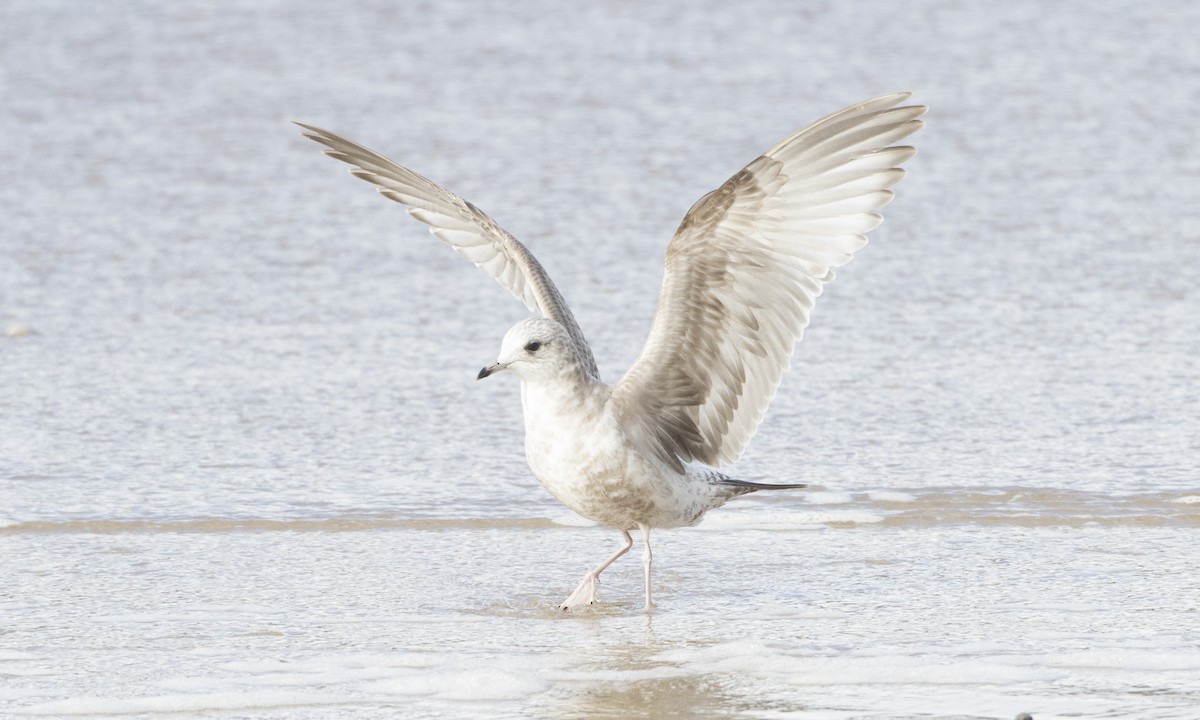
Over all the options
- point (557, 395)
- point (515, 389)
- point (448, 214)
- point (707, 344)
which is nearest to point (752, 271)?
point (707, 344)

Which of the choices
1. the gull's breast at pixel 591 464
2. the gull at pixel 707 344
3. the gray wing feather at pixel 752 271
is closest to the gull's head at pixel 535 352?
the gull at pixel 707 344

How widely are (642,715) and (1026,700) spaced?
0.91 m

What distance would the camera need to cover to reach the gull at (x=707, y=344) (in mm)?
5344

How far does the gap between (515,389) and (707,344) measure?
2164 millimetres

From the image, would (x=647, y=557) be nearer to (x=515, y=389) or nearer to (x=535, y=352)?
(x=535, y=352)

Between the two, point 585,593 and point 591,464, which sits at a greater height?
point 591,464

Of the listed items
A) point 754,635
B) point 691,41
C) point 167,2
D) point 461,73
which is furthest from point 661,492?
point 167,2

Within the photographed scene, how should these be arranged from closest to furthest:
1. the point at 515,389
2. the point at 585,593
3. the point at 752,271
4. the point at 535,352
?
the point at 585,593 → the point at 535,352 → the point at 752,271 → the point at 515,389

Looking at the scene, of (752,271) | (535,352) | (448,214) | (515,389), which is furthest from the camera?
(515,389)

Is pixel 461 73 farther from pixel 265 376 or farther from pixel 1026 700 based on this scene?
pixel 1026 700

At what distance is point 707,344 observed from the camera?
561cm

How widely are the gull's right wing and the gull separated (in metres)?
0.73

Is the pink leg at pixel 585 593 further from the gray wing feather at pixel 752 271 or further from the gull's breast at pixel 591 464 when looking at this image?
the gray wing feather at pixel 752 271

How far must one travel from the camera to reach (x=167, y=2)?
14602mm
